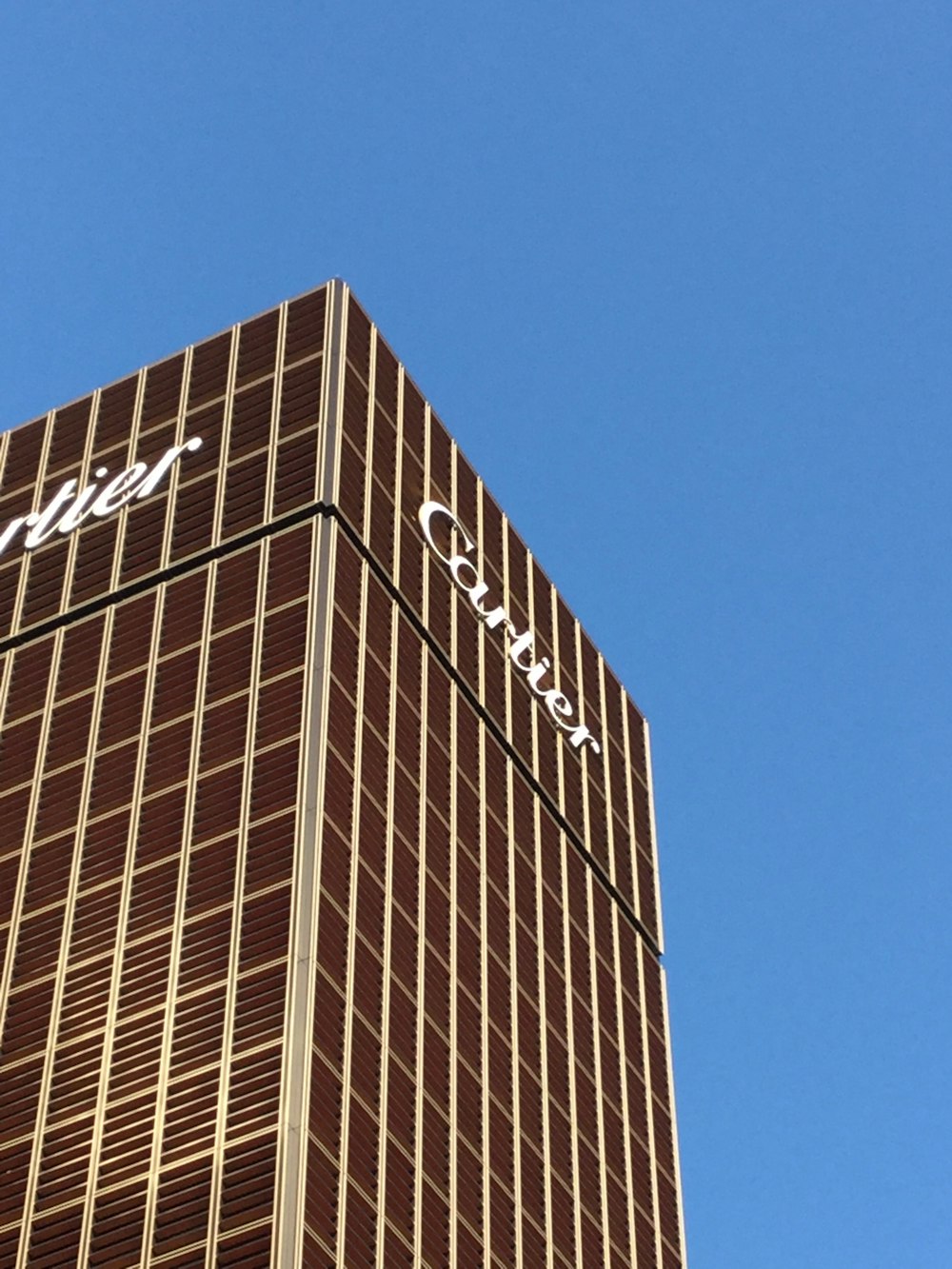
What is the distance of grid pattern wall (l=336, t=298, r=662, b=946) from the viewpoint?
469ft

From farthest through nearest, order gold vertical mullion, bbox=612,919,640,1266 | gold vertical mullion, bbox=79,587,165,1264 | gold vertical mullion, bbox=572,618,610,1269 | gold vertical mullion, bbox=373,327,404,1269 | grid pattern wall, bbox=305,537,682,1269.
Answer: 1. gold vertical mullion, bbox=612,919,640,1266
2. gold vertical mullion, bbox=572,618,610,1269
3. grid pattern wall, bbox=305,537,682,1269
4. gold vertical mullion, bbox=373,327,404,1269
5. gold vertical mullion, bbox=79,587,165,1264

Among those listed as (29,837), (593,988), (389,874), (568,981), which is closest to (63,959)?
(29,837)

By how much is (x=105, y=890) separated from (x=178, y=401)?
1367 inches

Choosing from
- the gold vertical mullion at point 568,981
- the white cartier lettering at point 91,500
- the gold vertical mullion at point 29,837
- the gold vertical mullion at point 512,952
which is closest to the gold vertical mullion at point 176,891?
the white cartier lettering at point 91,500

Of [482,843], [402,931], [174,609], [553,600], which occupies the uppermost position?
[553,600]

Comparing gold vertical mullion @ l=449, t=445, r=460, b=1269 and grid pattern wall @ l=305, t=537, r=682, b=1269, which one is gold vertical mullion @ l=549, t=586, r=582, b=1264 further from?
gold vertical mullion @ l=449, t=445, r=460, b=1269

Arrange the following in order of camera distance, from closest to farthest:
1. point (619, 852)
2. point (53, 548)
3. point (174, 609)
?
point (174, 609) → point (53, 548) → point (619, 852)

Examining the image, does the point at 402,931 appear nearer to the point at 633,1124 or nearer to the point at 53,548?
the point at 633,1124

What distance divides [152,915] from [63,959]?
165 inches

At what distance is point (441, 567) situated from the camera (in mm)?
146750

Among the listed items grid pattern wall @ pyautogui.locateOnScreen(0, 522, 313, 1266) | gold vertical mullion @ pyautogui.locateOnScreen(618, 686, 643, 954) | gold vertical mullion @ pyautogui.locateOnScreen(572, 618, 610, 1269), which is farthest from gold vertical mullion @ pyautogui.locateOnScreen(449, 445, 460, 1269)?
gold vertical mullion @ pyautogui.locateOnScreen(618, 686, 643, 954)

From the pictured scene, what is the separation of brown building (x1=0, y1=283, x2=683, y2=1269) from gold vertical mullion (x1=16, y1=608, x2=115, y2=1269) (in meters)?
0.17

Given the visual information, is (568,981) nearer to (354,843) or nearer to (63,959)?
(354,843)

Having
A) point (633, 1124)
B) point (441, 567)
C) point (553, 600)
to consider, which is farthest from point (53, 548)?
point (633, 1124)
